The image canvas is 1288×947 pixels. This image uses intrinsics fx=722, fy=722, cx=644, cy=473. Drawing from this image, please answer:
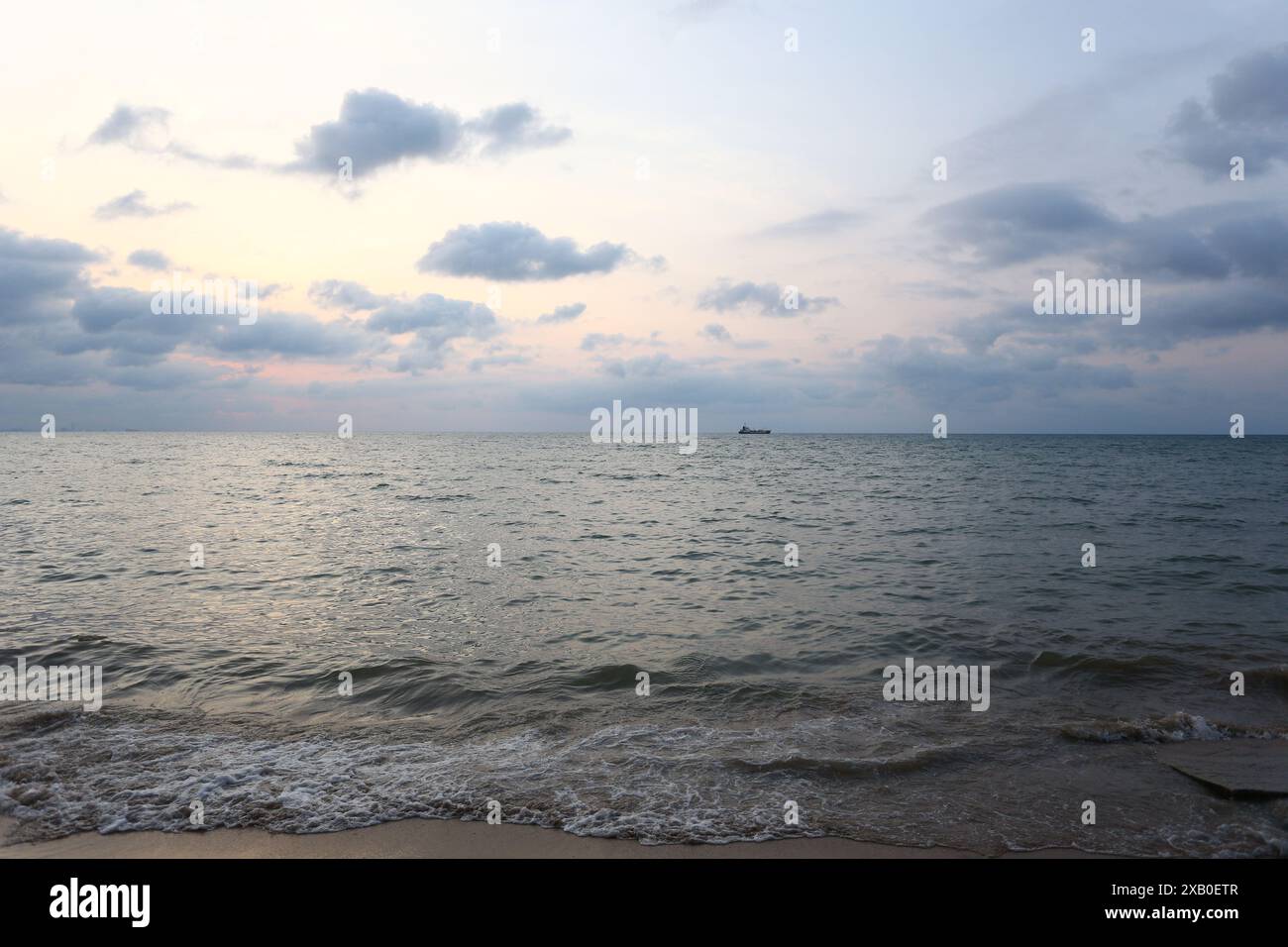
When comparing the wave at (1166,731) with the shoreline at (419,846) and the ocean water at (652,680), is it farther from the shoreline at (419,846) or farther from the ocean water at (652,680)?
the shoreline at (419,846)

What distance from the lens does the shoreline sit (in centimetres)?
655

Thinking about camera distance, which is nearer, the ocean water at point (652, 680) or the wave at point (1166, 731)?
the ocean water at point (652, 680)

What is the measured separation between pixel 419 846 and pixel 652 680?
5.53m

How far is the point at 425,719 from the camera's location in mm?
10062

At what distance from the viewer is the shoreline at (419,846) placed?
6.55m

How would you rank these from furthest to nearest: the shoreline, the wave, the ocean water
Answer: the wave, the ocean water, the shoreline

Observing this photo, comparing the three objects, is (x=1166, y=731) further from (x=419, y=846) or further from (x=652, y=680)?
(x=419, y=846)

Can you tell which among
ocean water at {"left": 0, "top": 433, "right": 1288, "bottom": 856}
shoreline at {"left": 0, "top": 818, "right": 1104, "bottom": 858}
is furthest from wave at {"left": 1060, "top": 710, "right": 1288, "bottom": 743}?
shoreline at {"left": 0, "top": 818, "right": 1104, "bottom": 858}

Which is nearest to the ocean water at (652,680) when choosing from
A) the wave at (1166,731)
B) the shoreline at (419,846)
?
the wave at (1166,731)

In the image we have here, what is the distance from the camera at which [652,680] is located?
11.8 metres

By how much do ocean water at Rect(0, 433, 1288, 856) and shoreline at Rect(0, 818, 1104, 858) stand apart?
176 mm

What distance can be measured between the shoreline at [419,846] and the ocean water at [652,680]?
18cm

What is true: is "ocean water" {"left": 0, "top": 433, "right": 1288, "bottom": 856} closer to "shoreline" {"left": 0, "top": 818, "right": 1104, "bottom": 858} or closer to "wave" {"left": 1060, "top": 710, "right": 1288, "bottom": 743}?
"wave" {"left": 1060, "top": 710, "right": 1288, "bottom": 743}
